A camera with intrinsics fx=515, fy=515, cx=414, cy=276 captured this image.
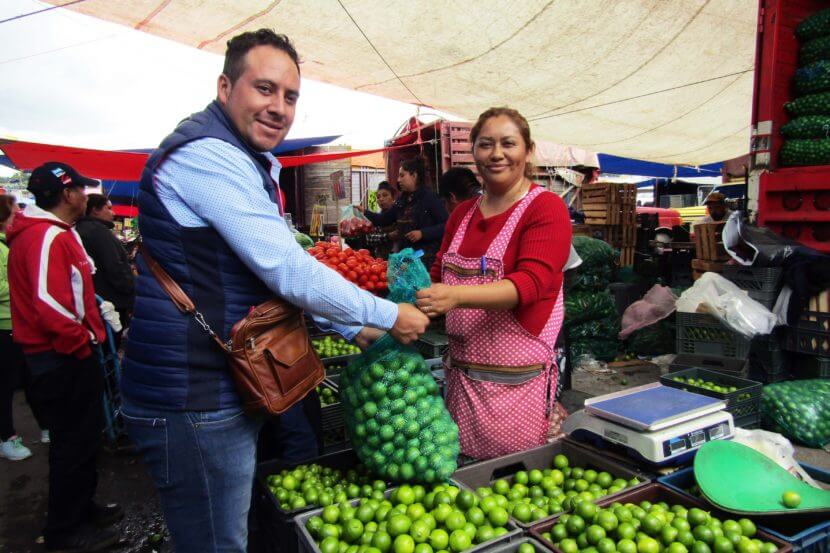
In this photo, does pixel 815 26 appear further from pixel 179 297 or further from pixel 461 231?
pixel 179 297

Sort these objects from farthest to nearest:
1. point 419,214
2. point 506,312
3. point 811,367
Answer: point 419,214
point 811,367
point 506,312

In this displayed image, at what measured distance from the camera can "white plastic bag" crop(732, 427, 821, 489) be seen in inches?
77.1

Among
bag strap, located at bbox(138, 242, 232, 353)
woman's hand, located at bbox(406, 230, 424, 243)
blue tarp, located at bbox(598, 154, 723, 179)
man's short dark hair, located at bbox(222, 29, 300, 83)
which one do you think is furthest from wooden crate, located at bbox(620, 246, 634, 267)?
bag strap, located at bbox(138, 242, 232, 353)

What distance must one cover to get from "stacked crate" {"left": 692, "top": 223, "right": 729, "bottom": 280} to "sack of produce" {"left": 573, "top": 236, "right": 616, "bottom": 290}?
4.06 feet

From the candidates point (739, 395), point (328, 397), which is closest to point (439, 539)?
point (328, 397)

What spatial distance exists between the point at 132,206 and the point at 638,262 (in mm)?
12925

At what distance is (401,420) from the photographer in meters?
1.71

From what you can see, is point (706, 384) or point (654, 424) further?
point (706, 384)

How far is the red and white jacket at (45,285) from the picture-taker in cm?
302

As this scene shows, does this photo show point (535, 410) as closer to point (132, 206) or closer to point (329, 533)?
point (329, 533)

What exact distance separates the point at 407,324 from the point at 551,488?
874 millimetres

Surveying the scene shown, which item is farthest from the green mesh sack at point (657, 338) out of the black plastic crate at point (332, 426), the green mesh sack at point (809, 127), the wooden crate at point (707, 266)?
the black plastic crate at point (332, 426)

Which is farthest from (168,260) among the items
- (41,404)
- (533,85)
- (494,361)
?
(533,85)

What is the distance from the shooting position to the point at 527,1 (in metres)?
4.71
